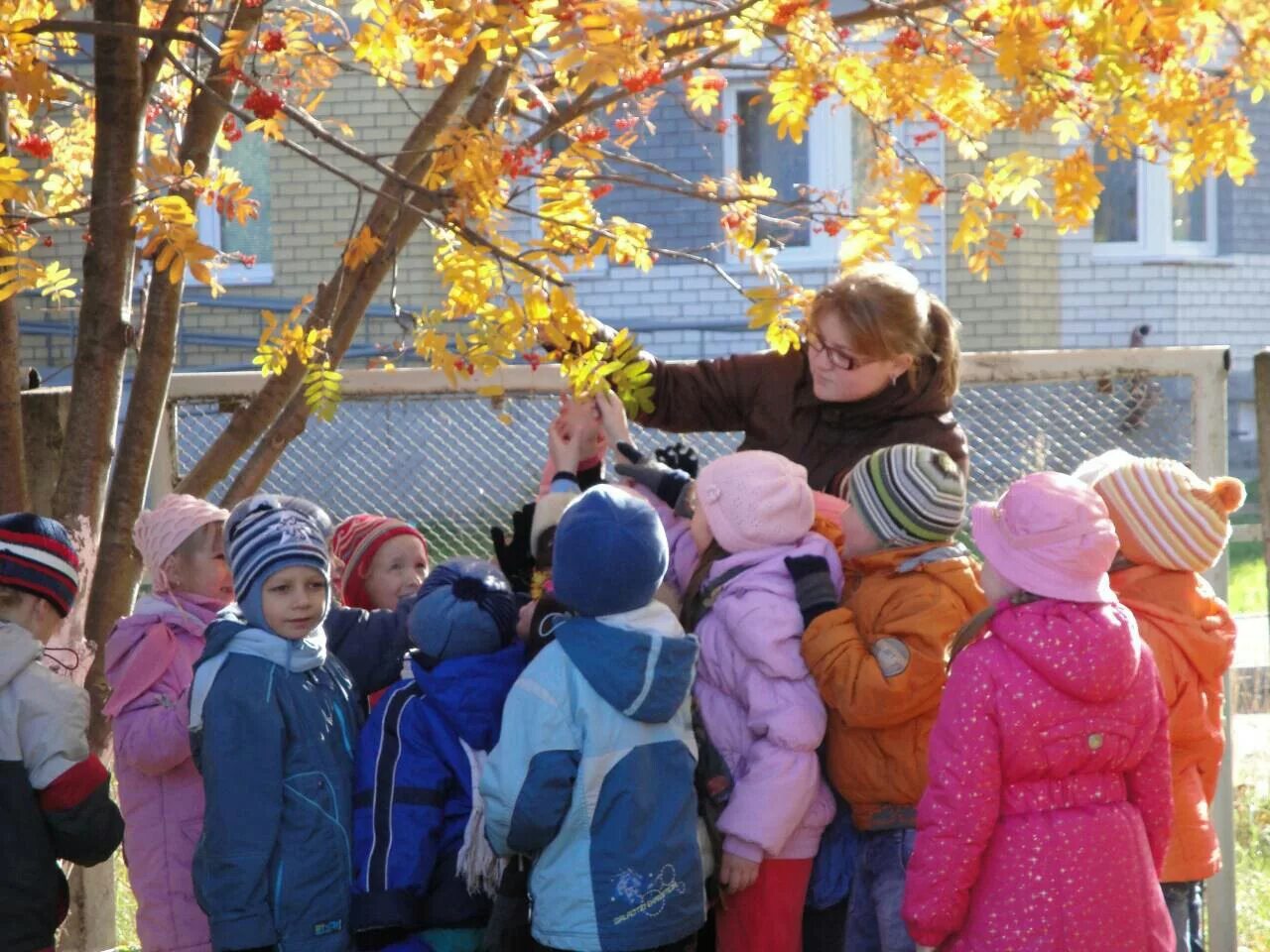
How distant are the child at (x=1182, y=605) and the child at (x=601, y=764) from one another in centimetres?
108

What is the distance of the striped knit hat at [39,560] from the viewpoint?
3117 millimetres

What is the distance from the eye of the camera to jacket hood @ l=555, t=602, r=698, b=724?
2.94 m

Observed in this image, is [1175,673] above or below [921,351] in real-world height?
below

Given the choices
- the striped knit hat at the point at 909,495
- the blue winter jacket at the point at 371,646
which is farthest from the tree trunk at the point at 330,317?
the striped knit hat at the point at 909,495

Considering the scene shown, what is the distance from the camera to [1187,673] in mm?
3340

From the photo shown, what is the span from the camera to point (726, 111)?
13672mm

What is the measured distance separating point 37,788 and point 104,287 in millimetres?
1564

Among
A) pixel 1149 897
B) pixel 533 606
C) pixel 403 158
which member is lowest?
pixel 1149 897

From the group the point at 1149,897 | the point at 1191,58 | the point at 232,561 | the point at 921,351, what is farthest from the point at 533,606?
the point at 1191,58

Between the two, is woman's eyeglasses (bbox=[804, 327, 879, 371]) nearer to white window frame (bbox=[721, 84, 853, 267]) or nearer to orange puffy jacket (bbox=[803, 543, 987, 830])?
orange puffy jacket (bbox=[803, 543, 987, 830])

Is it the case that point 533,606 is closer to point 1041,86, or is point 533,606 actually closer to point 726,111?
point 1041,86

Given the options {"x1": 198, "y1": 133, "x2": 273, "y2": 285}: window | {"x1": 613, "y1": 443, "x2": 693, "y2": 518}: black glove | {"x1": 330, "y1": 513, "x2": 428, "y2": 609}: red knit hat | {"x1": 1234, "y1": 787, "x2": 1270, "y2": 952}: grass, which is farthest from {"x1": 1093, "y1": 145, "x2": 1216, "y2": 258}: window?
{"x1": 330, "y1": 513, "x2": 428, "y2": 609}: red knit hat

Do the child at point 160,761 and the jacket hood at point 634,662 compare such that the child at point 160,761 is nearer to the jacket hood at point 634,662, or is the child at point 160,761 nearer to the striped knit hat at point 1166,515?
the jacket hood at point 634,662

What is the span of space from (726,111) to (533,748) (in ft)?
37.6
